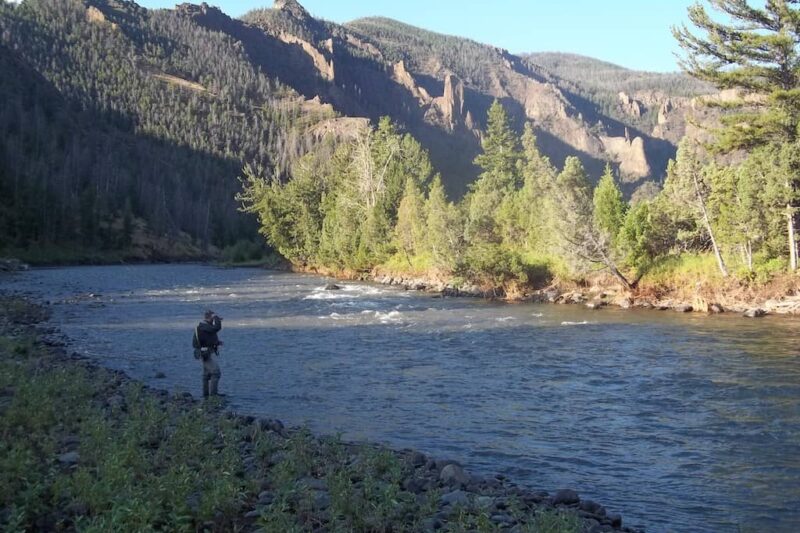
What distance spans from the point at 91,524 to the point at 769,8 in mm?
37471

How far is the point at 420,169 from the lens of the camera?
3447 inches

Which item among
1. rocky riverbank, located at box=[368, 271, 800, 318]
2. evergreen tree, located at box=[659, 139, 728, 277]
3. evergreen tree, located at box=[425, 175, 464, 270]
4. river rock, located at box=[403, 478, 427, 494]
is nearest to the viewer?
river rock, located at box=[403, 478, 427, 494]

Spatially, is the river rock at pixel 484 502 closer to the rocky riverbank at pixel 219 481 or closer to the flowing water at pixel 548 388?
the rocky riverbank at pixel 219 481

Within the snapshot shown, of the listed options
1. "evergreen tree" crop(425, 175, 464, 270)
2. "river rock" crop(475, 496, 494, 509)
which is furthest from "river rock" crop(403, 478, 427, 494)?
"evergreen tree" crop(425, 175, 464, 270)

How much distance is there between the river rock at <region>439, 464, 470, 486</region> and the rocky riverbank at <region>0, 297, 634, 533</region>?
24 mm

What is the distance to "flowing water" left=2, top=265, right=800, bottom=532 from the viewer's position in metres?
10.7

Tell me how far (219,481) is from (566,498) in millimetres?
4962

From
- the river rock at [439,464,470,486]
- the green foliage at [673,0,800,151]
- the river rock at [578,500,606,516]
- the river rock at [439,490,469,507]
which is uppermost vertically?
the green foliage at [673,0,800,151]

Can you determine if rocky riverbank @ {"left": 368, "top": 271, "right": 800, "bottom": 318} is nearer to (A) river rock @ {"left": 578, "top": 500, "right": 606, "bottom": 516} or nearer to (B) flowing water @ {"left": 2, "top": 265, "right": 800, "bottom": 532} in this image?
(B) flowing water @ {"left": 2, "top": 265, "right": 800, "bottom": 532}

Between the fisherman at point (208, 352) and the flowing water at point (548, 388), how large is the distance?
0.62m

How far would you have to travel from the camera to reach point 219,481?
7.74 m

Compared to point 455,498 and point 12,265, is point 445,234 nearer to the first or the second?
point 455,498

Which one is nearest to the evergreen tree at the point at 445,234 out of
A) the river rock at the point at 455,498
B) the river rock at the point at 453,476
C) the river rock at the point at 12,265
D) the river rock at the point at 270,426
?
the river rock at the point at 270,426

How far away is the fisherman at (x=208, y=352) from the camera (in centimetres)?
1631
